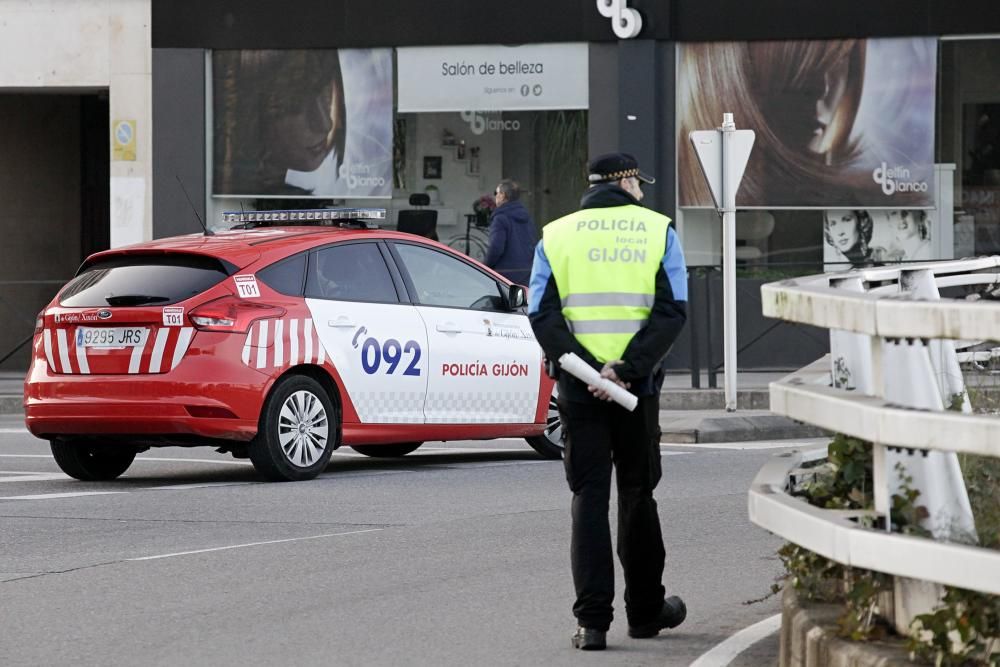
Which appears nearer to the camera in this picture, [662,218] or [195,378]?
[662,218]

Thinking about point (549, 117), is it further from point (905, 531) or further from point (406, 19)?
point (905, 531)

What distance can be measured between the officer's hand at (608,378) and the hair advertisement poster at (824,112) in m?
15.0

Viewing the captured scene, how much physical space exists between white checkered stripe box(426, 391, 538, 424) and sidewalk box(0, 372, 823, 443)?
2.30m

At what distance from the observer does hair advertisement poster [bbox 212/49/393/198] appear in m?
22.2

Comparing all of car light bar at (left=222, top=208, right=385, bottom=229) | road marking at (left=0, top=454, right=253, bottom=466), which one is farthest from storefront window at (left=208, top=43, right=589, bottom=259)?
car light bar at (left=222, top=208, right=385, bottom=229)

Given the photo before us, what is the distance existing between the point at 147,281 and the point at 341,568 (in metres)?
3.72

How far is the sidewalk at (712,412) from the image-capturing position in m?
15.1

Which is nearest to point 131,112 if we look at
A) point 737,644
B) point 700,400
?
point 700,400

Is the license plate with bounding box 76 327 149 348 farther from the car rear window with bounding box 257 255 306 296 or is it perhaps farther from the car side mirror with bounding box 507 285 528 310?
the car side mirror with bounding box 507 285 528 310

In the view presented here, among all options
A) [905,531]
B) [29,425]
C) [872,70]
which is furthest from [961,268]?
[872,70]

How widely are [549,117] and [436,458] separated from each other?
8918mm

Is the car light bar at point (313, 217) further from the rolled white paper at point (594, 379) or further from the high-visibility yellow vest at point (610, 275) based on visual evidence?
the rolled white paper at point (594, 379)

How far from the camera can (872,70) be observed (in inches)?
838

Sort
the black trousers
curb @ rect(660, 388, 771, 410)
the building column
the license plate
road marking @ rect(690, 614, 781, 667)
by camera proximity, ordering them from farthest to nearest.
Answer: the building column, curb @ rect(660, 388, 771, 410), the license plate, the black trousers, road marking @ rect(690, 614, 781, 667)
